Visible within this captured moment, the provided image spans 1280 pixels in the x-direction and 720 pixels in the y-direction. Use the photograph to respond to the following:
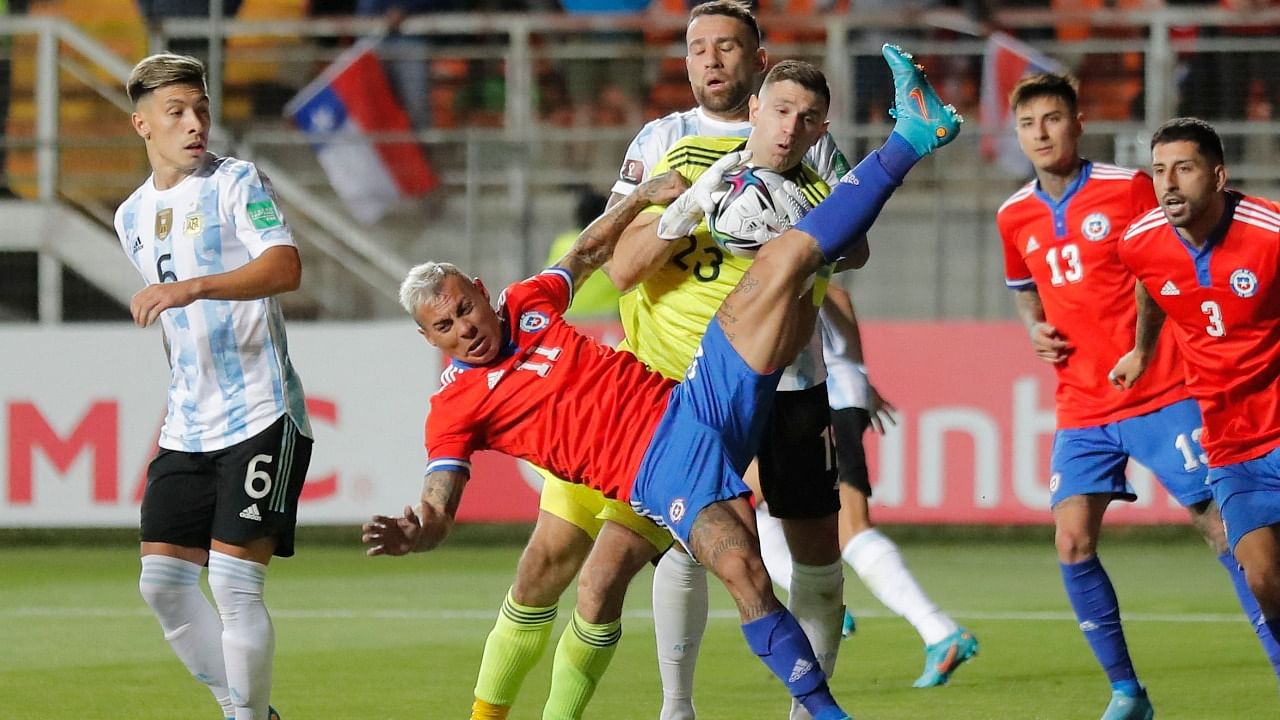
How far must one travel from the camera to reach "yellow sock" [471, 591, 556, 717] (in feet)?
18.6

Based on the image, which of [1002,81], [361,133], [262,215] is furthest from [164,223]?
[1002,81]

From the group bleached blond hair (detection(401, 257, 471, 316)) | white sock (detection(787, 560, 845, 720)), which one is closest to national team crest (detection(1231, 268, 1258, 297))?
white sock (detection(787, 560, 845, 720))

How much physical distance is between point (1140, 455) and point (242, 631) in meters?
3.28

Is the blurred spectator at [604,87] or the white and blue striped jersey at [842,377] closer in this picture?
the white and blue striped jersey at [842,377]

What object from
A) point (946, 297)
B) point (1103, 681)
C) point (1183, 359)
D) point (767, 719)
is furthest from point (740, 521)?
point (946, 297)

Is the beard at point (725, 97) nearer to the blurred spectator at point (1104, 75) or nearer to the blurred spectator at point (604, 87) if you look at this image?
the blurred spectator at point (604, 87)

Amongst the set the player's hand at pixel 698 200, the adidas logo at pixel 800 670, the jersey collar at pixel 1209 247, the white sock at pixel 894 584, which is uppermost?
the player's hand at pixel 698 200

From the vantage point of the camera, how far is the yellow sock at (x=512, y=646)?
568 centimetres

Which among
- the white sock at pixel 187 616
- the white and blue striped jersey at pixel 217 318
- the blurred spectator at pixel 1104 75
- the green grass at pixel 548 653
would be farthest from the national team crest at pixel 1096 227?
the blurred spectator at pixel 1104 75

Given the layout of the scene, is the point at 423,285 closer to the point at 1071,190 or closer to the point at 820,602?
the point at 820,602

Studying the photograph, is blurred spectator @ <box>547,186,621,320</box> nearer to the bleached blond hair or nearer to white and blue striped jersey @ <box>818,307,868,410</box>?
white and blue striped jersey @ <box>818,307,868,410</box>

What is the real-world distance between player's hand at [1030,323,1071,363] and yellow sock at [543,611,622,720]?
2165 mm

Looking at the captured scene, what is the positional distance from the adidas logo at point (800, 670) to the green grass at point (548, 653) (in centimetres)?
199

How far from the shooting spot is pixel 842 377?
26.5 feet
